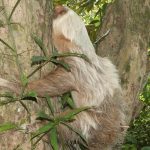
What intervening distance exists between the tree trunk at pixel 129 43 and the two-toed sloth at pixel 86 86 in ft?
0.83

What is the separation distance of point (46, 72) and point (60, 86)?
0.30m

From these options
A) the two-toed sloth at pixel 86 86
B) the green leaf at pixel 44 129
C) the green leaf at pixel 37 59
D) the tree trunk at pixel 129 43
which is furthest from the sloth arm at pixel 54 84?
the tree trunk at pixel 129 43

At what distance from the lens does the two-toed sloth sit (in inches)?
94.5

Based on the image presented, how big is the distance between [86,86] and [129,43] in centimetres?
79

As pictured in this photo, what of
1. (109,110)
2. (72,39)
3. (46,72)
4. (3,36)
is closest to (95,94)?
(109,110)

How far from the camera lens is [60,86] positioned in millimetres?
2316

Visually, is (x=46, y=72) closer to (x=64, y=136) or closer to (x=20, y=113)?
(x=20, y=113)

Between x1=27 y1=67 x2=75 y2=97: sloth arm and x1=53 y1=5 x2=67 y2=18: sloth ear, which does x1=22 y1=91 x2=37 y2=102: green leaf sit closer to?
x1=27 y1=67 x2=75 y2=97: sloth arm

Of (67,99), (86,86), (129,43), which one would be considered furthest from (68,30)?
(129,43)

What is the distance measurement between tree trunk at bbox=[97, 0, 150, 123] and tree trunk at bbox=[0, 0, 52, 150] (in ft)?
4.17

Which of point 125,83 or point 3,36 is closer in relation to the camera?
point 3,36

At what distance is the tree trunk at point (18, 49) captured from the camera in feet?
5.62

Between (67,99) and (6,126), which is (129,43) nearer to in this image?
(67,99)

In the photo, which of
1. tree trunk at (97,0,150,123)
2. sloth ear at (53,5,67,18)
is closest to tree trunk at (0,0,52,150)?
sloth ear at (53,5,67,18)
